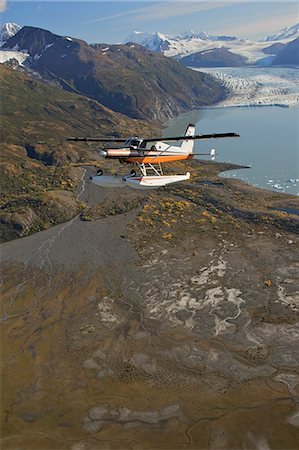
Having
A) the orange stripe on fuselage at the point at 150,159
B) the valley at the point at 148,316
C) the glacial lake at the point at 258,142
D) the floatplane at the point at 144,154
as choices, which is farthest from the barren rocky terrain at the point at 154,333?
the glacial lake at the point at 258,142

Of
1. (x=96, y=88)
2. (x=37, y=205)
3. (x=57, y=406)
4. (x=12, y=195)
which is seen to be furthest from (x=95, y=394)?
(x=96, y=88)

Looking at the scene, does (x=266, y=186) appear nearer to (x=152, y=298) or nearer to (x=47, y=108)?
(x=152, y=298)

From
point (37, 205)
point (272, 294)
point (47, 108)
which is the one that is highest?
point (47, 108)

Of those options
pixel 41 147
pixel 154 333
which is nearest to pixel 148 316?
pixel 154 333

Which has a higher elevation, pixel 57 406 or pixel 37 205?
pixel 37 205

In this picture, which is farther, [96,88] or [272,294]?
[96,88]

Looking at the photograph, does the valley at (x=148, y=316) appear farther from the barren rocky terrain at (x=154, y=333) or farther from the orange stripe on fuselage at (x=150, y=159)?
the orange stripe on fuselage at (x=150, y=159)

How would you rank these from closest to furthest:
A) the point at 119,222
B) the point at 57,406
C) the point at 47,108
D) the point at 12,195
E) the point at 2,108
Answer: the point at 57,406
the point at 119,222
the point at 12,195
the point at 2,108
the point at 47,108
